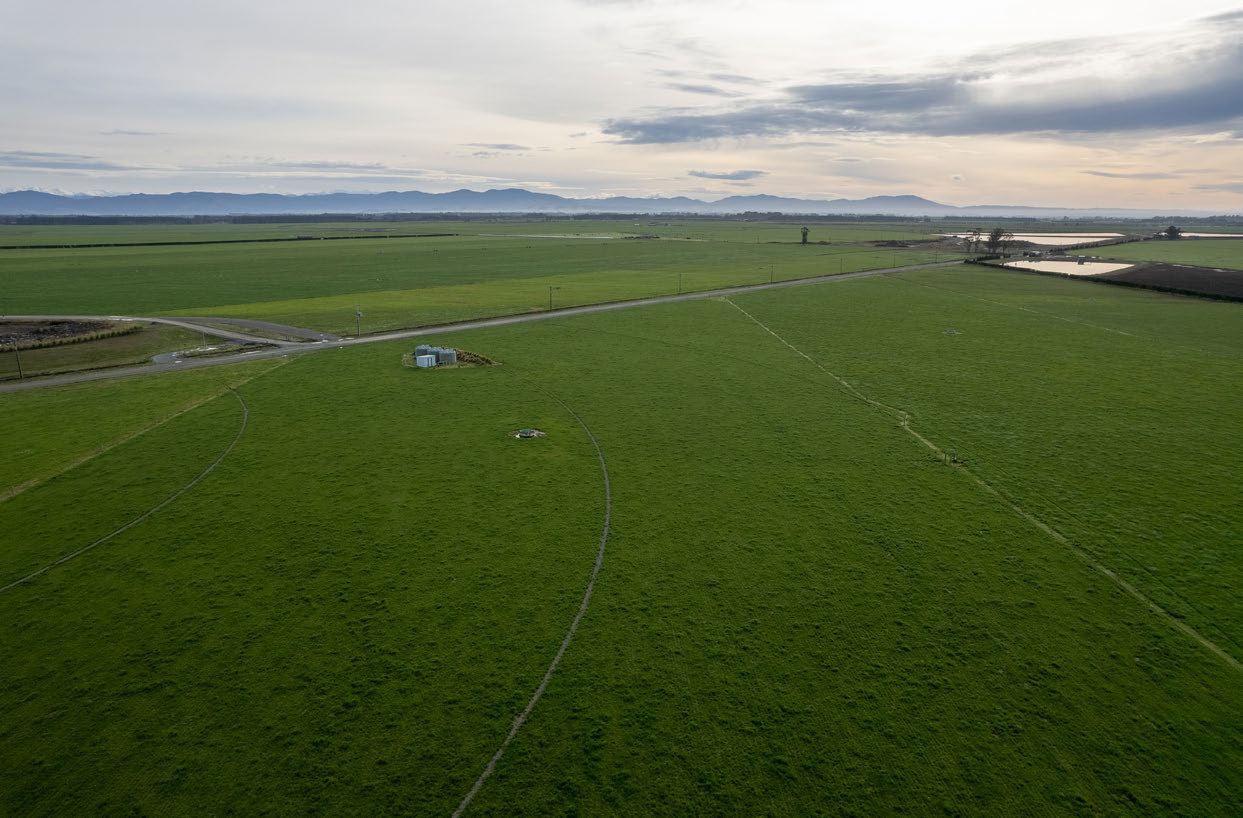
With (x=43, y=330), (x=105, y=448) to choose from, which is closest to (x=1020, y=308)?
(x=105, y=448)

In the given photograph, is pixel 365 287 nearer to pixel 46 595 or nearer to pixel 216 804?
pixel 46 595

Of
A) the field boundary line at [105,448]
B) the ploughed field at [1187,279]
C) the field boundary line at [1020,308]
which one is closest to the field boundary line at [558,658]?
the field boundary line at [105,448]

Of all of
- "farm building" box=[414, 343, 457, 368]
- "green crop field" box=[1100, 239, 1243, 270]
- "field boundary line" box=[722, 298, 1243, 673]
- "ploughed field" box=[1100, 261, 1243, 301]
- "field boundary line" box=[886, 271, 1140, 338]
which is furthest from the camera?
"green crop field" box=[1100, 239, 1243, 270]

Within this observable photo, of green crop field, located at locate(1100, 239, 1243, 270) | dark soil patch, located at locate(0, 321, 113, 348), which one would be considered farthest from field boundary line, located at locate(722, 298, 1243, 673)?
green crop field, located at locate(1100, 239, 1243, 270)

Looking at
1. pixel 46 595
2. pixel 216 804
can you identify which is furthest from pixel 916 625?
pixel 46 595

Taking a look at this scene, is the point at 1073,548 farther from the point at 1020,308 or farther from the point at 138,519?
the point at 1020,308

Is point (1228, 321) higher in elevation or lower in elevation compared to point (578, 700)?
higher

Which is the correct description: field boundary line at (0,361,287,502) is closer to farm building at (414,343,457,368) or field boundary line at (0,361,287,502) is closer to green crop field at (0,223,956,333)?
farm building at (414,343,457,368)
